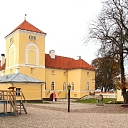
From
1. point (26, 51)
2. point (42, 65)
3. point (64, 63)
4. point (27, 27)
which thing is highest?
point (27, 27)

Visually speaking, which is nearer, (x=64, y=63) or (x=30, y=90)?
(x=30, y=90)

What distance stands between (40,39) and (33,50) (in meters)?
2.64

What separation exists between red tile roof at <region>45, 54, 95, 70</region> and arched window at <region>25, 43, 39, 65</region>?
12.5 ft

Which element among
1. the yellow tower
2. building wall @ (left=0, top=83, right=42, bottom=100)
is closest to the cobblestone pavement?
building wall @ (left=0, top=83, right=42, bottom=100)

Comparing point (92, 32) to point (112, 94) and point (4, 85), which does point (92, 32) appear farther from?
point (112, 94)

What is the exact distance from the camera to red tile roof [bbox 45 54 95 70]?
182ft

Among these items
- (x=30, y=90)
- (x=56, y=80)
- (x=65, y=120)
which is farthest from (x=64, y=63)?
(x=65, y=120)

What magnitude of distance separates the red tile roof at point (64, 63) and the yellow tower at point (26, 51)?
11.8ft

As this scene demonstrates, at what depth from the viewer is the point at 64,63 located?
5878 cm

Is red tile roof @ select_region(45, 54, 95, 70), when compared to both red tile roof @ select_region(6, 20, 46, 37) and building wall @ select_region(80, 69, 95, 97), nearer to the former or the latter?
building wall @ select_region(80, 69, 95, 97)

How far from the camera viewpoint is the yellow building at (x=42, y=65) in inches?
1940

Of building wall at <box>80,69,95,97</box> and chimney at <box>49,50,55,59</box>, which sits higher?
chimney at <box>49,50,55,59</box>

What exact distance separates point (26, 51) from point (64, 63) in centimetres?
1140

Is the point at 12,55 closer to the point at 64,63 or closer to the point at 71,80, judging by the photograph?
the point at 64,63
